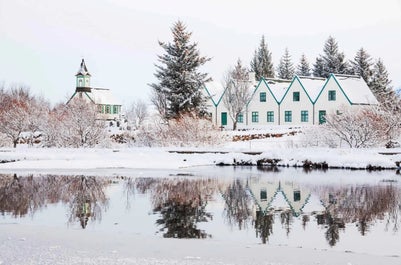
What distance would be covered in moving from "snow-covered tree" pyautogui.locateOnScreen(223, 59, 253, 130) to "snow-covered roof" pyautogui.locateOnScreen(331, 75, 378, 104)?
349 inches

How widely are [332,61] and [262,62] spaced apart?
41.1ft

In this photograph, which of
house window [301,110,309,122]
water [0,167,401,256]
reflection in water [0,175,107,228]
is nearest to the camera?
water [0,167,401,256]

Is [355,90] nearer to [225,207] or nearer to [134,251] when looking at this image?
[225,207]

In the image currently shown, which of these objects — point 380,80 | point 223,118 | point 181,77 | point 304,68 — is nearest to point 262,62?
point 304,68

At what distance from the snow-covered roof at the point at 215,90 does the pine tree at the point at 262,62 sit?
19.5 metres

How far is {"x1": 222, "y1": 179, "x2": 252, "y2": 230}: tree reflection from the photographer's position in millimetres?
15633

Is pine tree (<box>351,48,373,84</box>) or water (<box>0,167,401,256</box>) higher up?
pine tree (<box>351,48,373,84</box>)

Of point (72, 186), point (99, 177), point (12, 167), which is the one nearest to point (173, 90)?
point (12, 167)

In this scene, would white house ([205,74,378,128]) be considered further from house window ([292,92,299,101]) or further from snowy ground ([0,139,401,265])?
snowy ground ([0,139,401,265])

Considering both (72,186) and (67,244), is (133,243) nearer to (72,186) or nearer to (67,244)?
(67,244)

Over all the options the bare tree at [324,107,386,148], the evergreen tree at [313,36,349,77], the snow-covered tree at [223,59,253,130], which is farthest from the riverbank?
the evergreen tree at [313,36,349,77]

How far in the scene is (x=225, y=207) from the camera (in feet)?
58.6

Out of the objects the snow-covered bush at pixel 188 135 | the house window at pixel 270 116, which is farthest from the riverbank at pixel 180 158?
the house window at pixel 270 116

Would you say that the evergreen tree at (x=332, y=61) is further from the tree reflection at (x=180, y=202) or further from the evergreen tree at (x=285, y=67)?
the tree reflection at (x=180, y=202)
